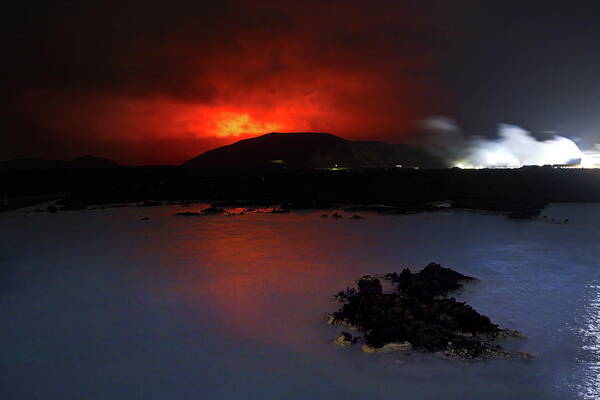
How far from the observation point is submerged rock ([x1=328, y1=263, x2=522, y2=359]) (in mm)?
6207

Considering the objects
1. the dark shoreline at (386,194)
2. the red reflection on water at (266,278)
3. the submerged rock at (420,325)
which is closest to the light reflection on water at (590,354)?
the submerged rock at (420,325)

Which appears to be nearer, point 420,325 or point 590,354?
point 590,354

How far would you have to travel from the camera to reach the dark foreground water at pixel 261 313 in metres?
5.66

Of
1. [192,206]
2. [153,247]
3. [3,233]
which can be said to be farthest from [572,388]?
[192,206]

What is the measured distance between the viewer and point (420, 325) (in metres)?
6.48

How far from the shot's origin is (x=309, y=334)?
7133 millimetres

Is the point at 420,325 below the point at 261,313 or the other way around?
the other way around

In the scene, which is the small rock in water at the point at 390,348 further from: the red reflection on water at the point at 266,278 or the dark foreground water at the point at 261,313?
the red reflection on water at the point at 266,278

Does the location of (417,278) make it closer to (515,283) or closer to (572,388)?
(515,283)

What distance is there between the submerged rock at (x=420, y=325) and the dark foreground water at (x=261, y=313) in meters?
0.23

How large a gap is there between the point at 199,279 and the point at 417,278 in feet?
16.4

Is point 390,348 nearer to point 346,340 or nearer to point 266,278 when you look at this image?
point 346,340

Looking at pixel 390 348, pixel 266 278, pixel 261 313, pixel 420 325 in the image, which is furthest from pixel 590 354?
pixel 266 278

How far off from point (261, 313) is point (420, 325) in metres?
2.96
